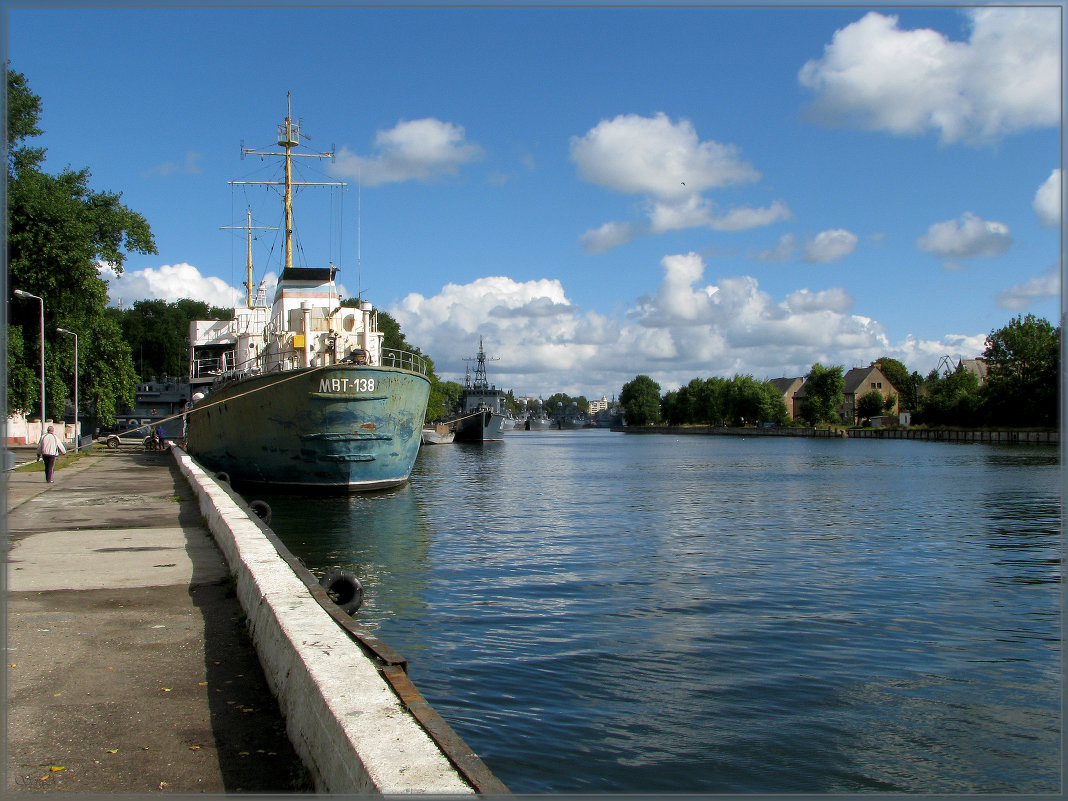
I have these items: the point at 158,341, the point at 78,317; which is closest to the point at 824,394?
the point at 158,341

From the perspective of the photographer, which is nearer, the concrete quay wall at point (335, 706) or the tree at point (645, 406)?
the concrete quay wall at point (335, 706)

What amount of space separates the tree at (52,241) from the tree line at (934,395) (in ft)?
208

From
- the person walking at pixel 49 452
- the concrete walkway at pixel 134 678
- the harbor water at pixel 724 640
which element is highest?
the person walking at pixel 49 452

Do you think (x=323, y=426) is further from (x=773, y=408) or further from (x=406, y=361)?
(x=773, y=408)

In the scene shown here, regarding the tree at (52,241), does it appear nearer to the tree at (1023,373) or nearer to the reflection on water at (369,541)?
the reflection on water at (369,541)

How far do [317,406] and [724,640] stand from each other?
591 inches

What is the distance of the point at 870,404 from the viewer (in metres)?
112

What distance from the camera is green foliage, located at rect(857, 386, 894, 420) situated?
11100 cm

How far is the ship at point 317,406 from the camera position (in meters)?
22.0

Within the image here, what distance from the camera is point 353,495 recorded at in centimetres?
2411

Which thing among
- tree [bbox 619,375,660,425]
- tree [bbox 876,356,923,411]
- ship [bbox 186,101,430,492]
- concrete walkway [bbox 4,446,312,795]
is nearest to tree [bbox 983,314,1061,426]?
tree [bbox 876,356,923,411]

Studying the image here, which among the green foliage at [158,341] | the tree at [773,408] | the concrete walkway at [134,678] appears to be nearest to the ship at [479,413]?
the green foliage at [158,341]

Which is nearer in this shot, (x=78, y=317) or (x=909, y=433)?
(x=78, y=317)

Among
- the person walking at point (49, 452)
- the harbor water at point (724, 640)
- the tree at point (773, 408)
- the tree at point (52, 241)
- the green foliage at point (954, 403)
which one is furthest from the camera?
the tree at point (773, 408)
